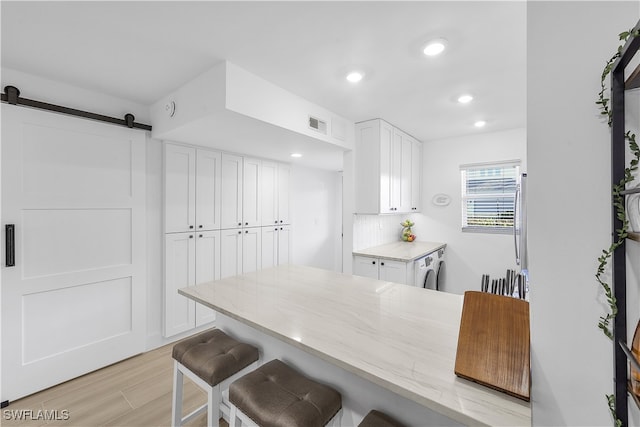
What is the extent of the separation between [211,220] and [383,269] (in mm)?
2100

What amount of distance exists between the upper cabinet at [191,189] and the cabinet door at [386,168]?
1.94 m

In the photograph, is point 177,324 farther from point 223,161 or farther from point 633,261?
point 633,261

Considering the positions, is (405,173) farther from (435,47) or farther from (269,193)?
(435,47)

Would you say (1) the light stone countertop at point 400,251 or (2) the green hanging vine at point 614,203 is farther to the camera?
(1) the light stone countertop at point 400,251

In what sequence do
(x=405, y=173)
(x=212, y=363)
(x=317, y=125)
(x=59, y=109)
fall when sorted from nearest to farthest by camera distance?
(x=212, y=363)
(x=59, y=109)
(x=317, y=125)
(x=405, y=173)

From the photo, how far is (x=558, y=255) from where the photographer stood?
0.68 meters

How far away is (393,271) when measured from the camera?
305cm

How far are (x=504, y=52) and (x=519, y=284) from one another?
6.03ft

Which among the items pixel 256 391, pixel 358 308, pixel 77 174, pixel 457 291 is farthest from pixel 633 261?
pixel 457 291

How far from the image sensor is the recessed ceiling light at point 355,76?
2.00m

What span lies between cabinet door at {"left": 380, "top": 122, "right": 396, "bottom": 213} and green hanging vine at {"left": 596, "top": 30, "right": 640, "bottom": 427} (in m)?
2.53

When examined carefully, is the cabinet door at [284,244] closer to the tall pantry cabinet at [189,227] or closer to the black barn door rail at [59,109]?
the tall pantry cabinet at [189,227]

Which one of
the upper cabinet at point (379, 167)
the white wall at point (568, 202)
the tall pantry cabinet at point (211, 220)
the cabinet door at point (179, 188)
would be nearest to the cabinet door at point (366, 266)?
the upper cabinet at point (379, 167)

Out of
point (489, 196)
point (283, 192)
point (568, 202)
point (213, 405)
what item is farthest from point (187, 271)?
point (489, 196)
